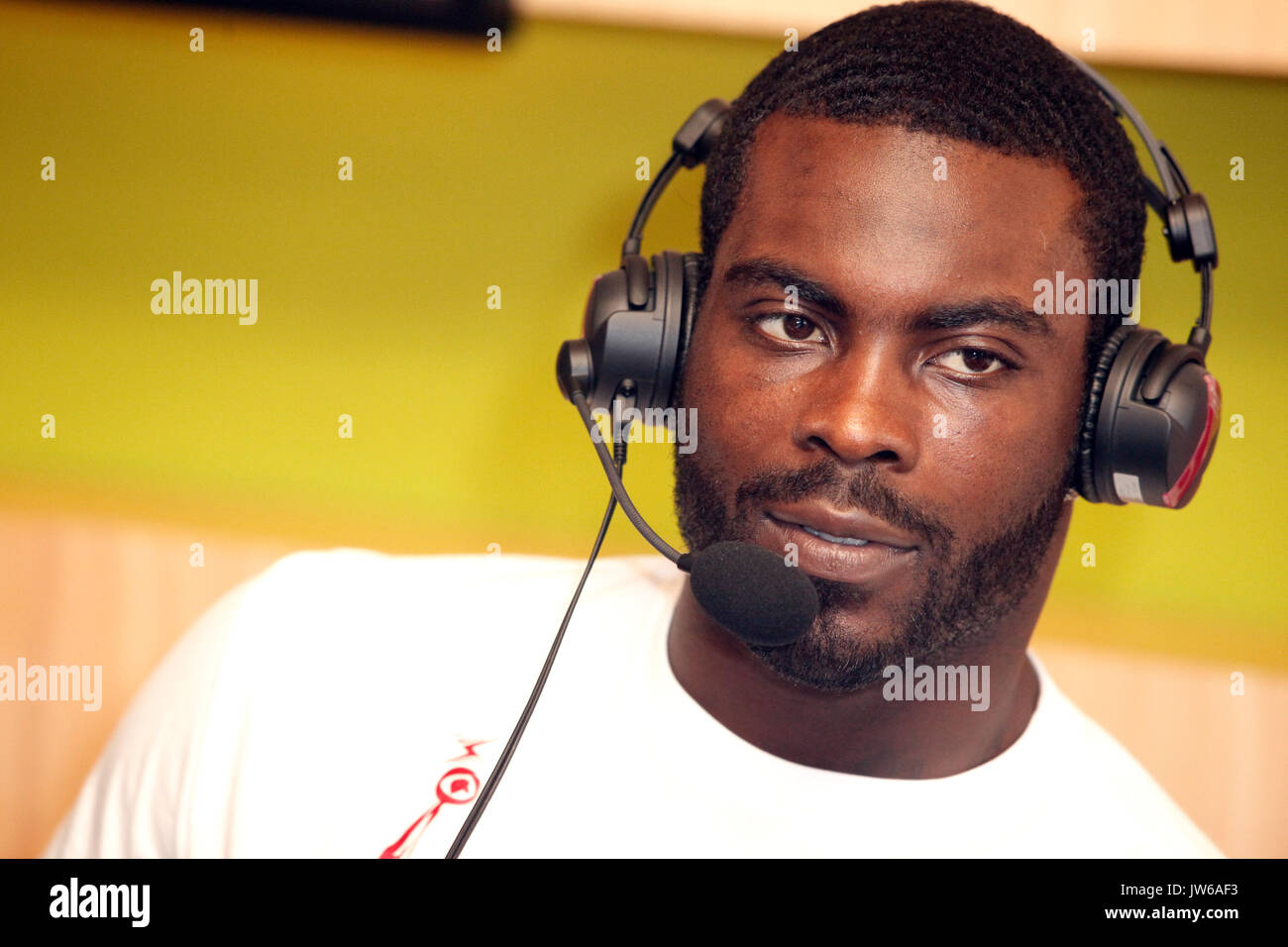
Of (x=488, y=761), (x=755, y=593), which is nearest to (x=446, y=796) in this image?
(x=488, y=761)

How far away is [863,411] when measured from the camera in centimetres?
88

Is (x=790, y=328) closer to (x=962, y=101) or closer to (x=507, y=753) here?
(x=962, y=101)

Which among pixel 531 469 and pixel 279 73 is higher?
pixel 279 73

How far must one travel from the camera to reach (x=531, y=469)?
151cm

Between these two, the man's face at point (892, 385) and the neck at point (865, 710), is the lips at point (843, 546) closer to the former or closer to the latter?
the man's face at point (892, 385)

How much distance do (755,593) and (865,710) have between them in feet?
0.71

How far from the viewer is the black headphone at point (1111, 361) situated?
0.91 meters

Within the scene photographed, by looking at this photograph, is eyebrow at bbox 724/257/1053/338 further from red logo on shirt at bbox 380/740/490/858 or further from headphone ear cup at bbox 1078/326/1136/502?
red logo on shirt at bbox 380/740/490/858

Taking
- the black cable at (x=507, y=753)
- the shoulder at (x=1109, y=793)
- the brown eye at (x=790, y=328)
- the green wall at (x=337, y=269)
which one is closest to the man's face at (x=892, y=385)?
the brown eye at (x=790, y=328)

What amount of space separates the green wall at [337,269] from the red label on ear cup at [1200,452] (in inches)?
20.8

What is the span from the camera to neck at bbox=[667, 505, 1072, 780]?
3.28ft

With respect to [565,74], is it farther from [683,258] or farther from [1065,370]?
[1065,370]

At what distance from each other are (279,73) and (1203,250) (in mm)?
1102
